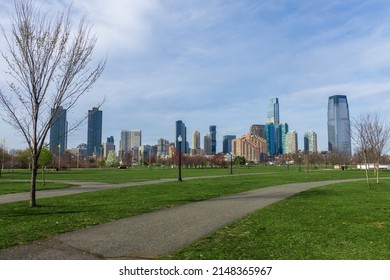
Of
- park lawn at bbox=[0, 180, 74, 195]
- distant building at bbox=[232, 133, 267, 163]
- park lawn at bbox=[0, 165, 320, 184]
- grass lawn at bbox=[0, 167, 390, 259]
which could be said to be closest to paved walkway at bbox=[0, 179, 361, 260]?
grass lawn at bbox=[0, 167, 390, 259]

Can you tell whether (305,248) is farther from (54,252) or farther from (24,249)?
(24,249)

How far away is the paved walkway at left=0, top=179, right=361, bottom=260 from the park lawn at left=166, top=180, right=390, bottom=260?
1.49 ft

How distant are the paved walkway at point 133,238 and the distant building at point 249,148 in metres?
172

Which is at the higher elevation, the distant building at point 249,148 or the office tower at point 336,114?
the office tower at point 336,114

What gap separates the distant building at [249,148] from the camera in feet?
603

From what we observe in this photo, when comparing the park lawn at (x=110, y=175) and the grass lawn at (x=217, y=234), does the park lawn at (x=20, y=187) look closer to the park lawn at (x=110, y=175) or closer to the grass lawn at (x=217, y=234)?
the park lawn at (x=110, y=175)

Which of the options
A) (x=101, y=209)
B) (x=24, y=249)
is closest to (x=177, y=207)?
(x=101, y=209)

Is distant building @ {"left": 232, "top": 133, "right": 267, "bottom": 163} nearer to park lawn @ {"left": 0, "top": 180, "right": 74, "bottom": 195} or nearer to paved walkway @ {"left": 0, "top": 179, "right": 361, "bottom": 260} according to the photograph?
park lawn @ {"left": 0, "top": 180, "right": 74, "bottom": 195}

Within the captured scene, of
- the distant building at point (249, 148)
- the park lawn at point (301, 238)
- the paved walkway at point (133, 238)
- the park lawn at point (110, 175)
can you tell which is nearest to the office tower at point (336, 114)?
the distant building at point (249, 148)

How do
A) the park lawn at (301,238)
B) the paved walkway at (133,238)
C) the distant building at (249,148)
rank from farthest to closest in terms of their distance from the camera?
the distant building at (249,148)
the paved walkway at (133,238)
the park lawn at (301,238)

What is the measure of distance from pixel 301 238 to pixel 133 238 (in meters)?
3.49

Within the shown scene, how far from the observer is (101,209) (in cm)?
1144

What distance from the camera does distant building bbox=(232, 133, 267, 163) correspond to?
184 meters

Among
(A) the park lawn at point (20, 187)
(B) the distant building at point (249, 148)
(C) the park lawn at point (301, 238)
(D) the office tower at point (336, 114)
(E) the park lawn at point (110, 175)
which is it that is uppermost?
(D) the office tower at point (336, 114)
